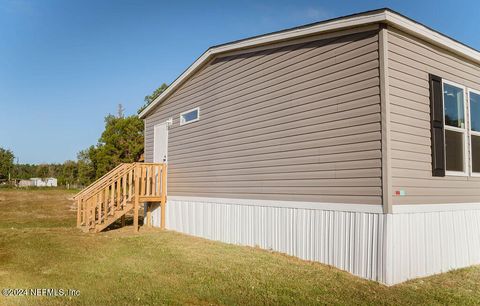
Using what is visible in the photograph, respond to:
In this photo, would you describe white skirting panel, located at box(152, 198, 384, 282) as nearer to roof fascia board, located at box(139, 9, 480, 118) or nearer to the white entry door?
the white entry door

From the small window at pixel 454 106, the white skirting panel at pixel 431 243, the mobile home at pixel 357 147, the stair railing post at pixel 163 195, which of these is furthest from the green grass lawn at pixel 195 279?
the stair railing post at pixel 163 195

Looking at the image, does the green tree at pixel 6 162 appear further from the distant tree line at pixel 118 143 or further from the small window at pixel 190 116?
the small window at pixel 190 116

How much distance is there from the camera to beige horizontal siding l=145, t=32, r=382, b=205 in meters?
5.53

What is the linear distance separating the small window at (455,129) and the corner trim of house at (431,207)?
0.54 metres

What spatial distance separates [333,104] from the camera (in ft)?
19.7

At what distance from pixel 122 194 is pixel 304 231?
6152mm

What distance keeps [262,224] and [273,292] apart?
285 cm

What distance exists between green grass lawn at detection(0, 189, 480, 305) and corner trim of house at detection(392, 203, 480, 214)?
966mm

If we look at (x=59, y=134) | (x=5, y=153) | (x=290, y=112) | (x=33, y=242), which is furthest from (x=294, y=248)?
(x=5, y=153)

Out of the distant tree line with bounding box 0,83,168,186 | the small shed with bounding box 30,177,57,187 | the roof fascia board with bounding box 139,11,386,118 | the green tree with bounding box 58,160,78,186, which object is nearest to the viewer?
the roof fascia board with bounding box 139,11,386,118

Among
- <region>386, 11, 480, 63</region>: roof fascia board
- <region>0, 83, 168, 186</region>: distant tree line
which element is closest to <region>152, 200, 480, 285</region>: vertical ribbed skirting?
<region>386, 11, 480, 63</region>: roof fascia board

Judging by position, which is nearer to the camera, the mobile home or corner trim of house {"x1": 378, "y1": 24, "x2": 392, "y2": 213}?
corner trim of house {"x1": 378, "y1": 24, "x2": 392, "y2": 213}

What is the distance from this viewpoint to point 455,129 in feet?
20.8

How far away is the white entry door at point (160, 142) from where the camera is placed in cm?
1152
